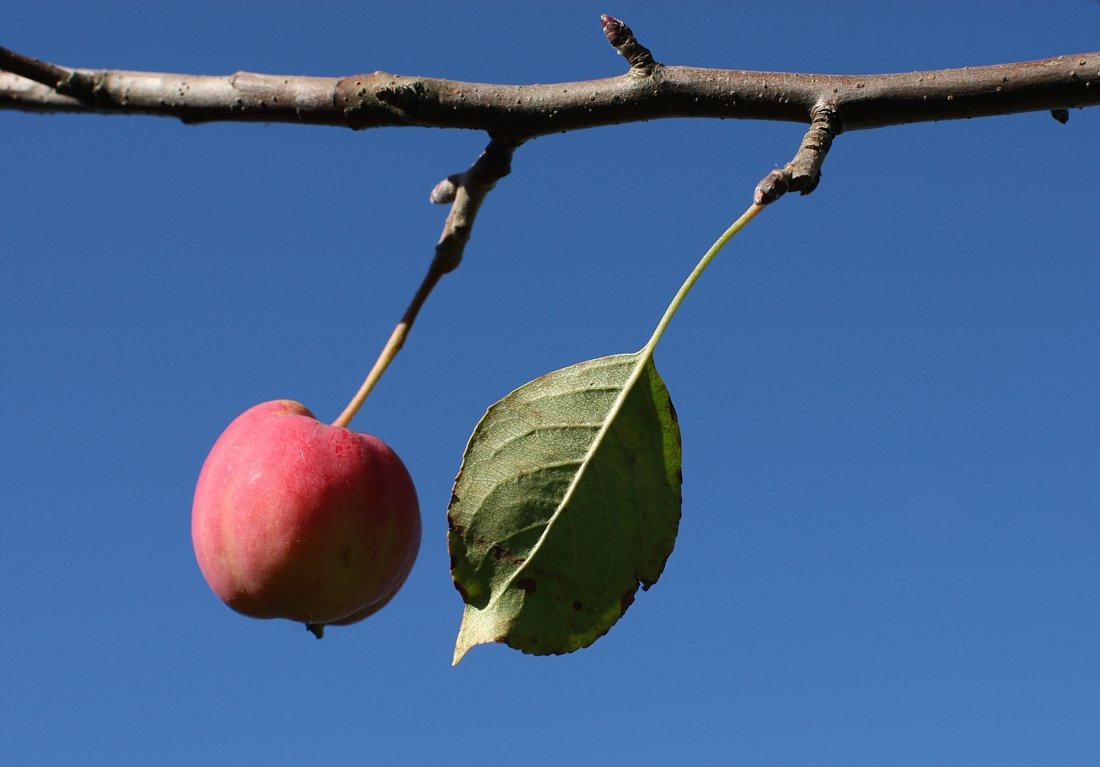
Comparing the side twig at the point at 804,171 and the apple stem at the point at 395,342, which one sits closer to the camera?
the side twig at the point at 804,171

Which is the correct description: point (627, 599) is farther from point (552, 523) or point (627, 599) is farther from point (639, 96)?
point (639, 96)

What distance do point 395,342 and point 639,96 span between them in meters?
0.45

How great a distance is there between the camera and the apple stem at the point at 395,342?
1070 millimetres

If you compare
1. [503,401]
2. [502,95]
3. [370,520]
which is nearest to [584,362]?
[503,401]

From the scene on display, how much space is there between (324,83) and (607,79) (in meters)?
0.26

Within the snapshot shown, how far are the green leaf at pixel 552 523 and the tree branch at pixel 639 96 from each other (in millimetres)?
248

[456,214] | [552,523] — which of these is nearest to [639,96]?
[456,214]

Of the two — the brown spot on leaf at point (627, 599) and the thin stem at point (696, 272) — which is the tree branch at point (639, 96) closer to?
the thin stem at point (696, 272)

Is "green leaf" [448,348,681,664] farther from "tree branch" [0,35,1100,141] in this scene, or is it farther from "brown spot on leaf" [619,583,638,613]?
"tree branch" [0,35,1100,141]

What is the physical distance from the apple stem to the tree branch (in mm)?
226

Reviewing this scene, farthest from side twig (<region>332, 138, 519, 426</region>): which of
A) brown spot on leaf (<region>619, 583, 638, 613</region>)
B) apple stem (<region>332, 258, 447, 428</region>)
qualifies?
brown spot on leaf (<region>619, 583, 638, 613</region>)

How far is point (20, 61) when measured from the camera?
83 centimetres

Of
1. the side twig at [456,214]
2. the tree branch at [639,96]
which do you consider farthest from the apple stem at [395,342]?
the tree branch at [639,96]

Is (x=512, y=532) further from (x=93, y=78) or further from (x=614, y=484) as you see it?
(x=93, y=78)
